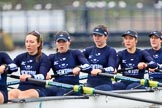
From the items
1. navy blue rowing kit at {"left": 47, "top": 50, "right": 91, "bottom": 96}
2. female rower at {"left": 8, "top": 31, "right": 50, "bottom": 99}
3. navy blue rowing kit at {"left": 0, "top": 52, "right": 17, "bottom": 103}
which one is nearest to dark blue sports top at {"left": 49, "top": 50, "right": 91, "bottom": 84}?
navy blue rowing kit at {"left": 47, "top": 50, "right": 91, "bottom": 96}

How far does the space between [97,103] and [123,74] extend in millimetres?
1606

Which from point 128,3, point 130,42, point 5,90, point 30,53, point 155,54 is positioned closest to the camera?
point 5,90

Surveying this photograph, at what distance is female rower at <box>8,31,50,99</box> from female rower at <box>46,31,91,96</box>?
484 mm

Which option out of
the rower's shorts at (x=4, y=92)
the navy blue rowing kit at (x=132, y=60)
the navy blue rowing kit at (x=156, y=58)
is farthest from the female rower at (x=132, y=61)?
the rower's shorts at (x=4, y=92)

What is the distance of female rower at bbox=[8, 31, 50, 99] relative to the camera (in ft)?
28.4

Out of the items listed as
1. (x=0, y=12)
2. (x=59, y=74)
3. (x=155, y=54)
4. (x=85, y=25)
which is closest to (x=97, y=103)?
(x=59, y=74)

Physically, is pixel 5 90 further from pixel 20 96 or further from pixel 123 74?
pixel 123 74

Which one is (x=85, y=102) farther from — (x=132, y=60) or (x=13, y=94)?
(x=132, y=60)

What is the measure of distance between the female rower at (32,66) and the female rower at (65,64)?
19.0 inches

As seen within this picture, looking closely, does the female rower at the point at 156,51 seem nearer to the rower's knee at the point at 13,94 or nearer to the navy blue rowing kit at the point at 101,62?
the navy blue rowing kit at the point at 101,62

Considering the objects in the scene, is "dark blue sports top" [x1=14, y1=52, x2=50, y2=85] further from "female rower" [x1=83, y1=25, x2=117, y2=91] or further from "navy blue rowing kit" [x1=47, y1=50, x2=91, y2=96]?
"female rower" [x1=83, y1=25, x2=117, y2=91]

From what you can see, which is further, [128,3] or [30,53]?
[128,3]

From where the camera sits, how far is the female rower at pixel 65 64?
9.44m

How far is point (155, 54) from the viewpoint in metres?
11.3
